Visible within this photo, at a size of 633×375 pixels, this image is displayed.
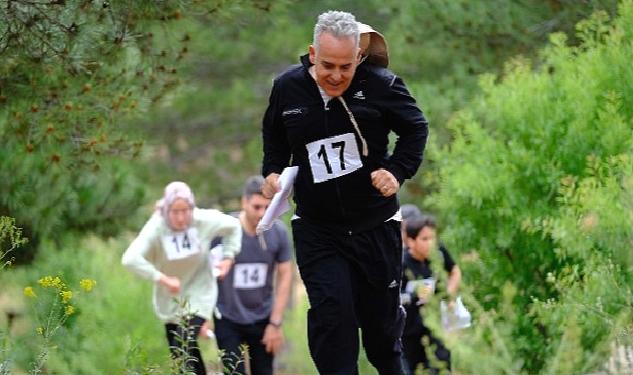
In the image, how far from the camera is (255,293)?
10352mm

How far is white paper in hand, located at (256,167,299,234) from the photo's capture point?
251 inches

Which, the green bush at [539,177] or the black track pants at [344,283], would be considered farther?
the green bush at [539,177]

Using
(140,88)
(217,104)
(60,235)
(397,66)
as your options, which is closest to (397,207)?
(140,88)

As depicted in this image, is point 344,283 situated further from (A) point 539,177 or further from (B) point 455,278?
(B) point 455,278

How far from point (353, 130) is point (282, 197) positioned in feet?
1.35

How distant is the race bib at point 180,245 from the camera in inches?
398

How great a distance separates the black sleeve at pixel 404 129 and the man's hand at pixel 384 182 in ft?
0.24

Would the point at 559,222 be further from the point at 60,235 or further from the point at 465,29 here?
the point at 465,29

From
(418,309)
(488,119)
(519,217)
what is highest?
(488,119)

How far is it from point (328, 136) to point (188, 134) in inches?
815

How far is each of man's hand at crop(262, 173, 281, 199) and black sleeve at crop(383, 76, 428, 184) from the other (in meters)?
0.47

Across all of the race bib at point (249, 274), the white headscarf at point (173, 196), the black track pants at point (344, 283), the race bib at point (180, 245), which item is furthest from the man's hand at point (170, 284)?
the black track pants at point (344, 283)

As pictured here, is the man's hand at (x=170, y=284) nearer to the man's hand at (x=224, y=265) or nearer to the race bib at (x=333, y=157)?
the man's hand at (x=224, y=265)

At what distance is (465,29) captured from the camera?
1541cm
